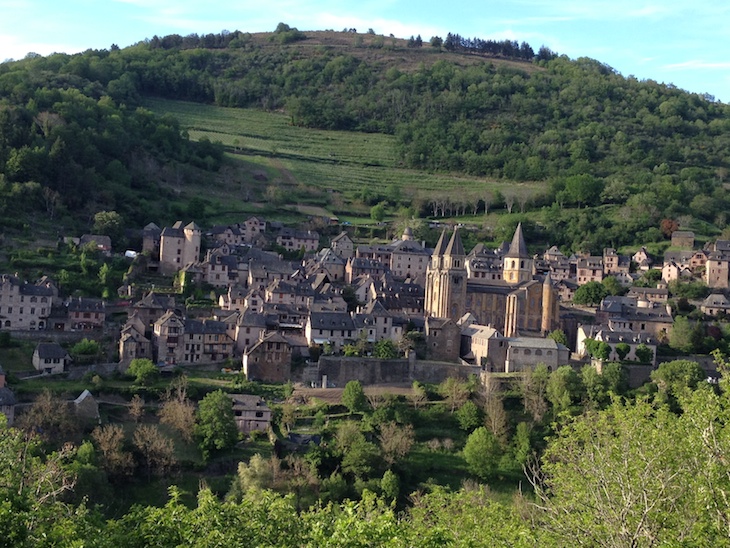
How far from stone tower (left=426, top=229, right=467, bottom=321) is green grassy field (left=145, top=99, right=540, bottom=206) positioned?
4115cm

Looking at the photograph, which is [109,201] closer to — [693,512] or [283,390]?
[283,390]

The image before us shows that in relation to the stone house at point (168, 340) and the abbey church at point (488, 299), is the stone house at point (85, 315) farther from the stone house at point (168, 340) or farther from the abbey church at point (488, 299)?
the abbey church at point (488, 299)

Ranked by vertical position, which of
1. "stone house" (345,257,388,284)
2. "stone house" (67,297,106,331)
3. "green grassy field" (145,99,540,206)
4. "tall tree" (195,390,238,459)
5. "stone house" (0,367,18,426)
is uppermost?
"green grassy field" (145,99,540,206)

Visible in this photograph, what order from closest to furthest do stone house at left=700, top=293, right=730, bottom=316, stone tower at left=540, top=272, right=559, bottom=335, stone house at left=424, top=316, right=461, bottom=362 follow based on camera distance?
1. stone house at left=424, top=316, right=461, bottom=362
2. stone tower at left=540, top=272, right=559, bottom=335
3. stone house at left=700, top=293, right=730, bottom=316

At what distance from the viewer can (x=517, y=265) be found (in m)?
82.1

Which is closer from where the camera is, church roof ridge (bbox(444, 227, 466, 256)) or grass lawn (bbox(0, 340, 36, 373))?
grass lawn (bbox(0, 340, 36, 373))

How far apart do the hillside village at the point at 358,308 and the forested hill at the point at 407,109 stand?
1712 cm

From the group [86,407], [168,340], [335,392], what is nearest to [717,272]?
[335,392]

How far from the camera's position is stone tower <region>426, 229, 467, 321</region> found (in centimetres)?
7644

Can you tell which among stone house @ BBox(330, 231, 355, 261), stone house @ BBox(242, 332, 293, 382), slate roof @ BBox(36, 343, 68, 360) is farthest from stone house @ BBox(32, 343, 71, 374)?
stone house @ BBox(330, 231, 355, 261)

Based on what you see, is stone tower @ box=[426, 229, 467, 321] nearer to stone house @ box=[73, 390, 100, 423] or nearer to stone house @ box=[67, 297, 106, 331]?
stone house @ box=[67, 297, 106, 331]

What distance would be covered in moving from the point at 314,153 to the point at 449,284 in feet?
207

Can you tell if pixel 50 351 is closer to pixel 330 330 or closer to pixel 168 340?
pixel 168 340

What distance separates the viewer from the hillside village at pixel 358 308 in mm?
66312
